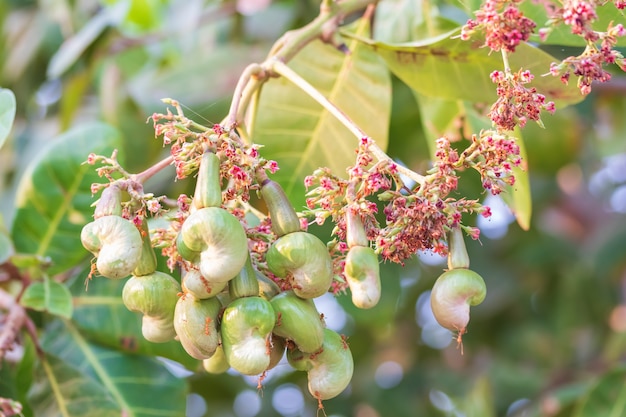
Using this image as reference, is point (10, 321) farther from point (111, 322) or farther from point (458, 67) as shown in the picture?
point (458, 67)

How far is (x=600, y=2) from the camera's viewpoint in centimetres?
123

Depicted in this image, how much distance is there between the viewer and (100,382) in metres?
1.96

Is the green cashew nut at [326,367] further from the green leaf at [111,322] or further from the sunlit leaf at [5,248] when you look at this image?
the sunlit leaf at [5,248]

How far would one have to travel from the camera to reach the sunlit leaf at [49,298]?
1.86 metres

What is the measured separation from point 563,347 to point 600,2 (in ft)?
9.27

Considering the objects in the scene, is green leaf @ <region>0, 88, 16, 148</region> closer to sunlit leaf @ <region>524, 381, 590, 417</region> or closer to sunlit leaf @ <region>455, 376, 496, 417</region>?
sunlit leaf @ <region>455, 376, 496, 417</region>

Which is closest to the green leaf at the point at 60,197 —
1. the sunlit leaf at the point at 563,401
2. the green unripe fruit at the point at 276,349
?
the green unripe fruit at the point at 276,349

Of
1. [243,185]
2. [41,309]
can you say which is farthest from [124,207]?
[41,309]

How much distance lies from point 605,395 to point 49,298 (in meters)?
1.44

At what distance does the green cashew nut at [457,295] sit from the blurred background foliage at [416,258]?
3.93 feet

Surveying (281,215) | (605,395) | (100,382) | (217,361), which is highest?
(281,215)

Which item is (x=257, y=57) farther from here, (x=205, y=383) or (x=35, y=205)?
(x=205, y=383)

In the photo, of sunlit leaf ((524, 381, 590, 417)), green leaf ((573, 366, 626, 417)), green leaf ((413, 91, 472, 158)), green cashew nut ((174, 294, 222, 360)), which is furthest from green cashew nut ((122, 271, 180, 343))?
sunlit leaf ((524, 381, 590, 417))

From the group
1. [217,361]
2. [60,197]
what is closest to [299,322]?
[217,361]
